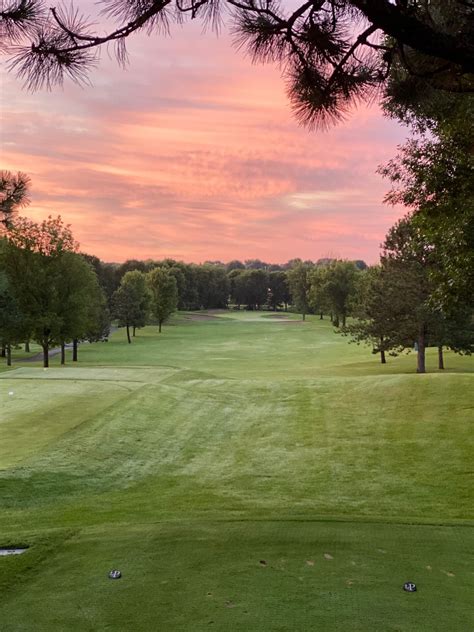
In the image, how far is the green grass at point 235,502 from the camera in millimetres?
4449

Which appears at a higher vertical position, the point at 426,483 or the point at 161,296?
the point at 161,296

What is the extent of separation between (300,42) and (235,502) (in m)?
7.28

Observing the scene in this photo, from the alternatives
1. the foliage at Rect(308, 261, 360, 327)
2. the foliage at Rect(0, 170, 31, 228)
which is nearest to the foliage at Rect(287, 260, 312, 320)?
the foliage at Rect(308, 261, 360, 327)

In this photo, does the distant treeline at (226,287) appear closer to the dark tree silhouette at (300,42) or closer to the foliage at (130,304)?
the foliage at (130,304)

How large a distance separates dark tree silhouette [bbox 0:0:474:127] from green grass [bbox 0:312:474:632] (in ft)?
14.7

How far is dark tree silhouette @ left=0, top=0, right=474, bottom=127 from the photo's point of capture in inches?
200

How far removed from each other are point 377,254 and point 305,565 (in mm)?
35131

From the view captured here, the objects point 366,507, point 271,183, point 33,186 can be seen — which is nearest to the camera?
point 33,186

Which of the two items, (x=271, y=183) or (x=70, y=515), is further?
(x=271, y=183)

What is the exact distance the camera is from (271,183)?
2372cm

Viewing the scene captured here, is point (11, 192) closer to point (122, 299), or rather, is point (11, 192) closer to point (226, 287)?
point (122, 299)

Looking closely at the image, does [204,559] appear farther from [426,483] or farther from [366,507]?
[426,483]

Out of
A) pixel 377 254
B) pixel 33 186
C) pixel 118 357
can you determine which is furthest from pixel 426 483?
pixel 118 357

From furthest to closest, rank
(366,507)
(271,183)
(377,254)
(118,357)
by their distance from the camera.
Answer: (118,357) < (377,254) < (271,183) < (366,507)
